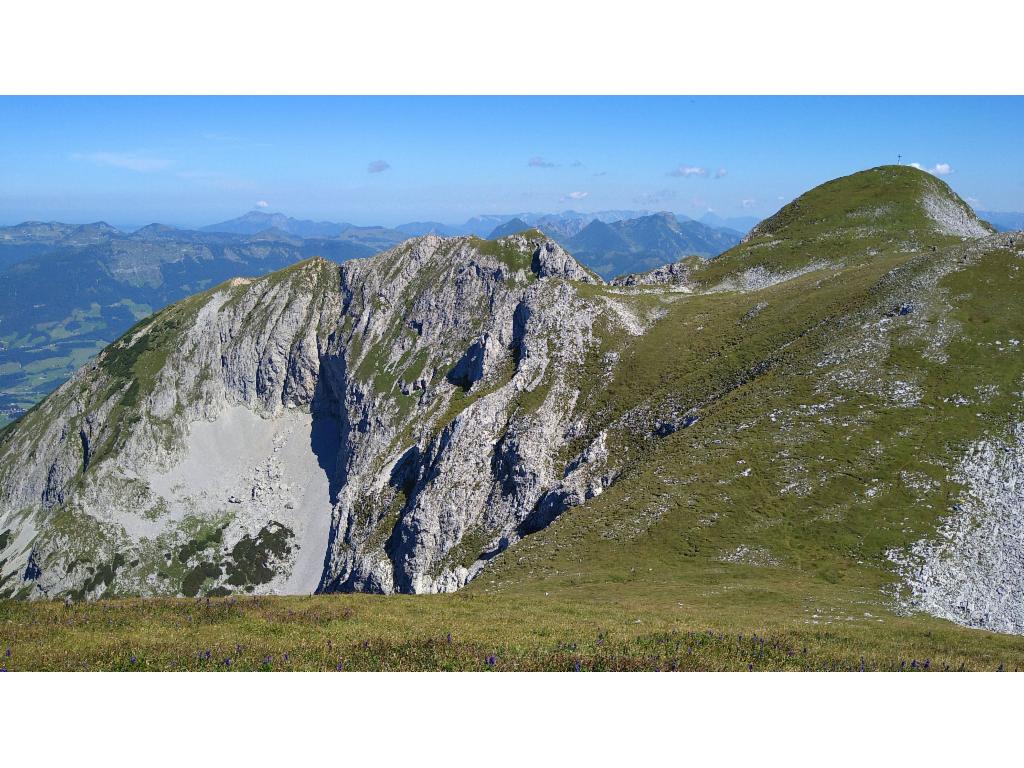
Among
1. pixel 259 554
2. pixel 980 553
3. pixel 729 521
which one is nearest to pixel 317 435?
pixel 259 554

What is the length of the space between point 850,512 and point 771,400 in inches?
573

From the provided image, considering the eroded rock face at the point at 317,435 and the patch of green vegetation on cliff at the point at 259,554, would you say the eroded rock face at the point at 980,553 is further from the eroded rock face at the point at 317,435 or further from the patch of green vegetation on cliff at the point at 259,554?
the patch of green vegetation on cliff at the point at 259,554

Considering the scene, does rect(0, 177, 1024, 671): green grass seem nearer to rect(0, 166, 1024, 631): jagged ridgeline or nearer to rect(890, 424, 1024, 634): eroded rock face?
rect(0, 166, 1024, 631): jagged ridgeline

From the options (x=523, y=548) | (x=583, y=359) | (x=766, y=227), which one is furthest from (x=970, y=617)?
(x=766, y=227)

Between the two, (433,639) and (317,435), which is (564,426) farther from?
(317,435)

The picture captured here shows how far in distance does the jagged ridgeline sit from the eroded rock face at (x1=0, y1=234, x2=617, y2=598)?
64 centimetres

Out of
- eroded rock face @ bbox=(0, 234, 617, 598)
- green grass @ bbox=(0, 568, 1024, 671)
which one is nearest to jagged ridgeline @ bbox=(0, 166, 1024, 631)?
eroded rock face @ bbox=(0, 234, 617, 598)

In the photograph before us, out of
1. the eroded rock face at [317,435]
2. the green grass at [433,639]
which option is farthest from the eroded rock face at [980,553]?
the eroded rock face at [317,435]

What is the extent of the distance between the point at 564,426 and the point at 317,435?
111662 mm

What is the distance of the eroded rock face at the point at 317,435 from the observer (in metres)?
75.6

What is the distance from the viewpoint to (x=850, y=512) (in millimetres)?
37719

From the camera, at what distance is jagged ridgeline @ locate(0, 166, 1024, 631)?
38719 millimetres

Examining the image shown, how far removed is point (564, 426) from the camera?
Result: 71812 mm

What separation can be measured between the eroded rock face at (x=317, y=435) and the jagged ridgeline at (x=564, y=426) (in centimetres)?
64
